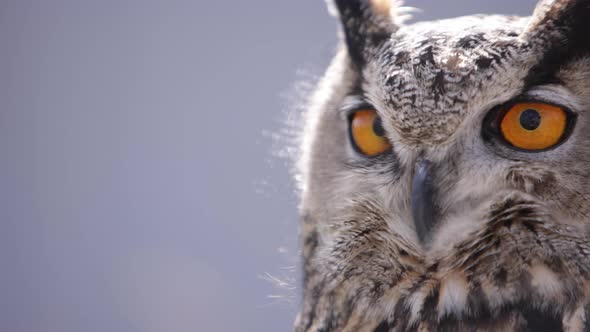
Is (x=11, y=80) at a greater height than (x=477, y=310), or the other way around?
(x=11, y=80)

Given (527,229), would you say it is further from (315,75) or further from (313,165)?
(315,75)

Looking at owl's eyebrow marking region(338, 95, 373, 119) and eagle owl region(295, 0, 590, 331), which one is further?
owl's eyebrow marking region(338, 95, 373, 119)

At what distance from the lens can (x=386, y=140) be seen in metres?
1.13

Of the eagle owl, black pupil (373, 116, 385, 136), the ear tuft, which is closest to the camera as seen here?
the eagle owl

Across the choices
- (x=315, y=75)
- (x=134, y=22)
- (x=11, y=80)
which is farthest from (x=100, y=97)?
(x=315, y=75)

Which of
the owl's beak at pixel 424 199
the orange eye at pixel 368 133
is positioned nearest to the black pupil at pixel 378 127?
the orange eye at pixel 368 133

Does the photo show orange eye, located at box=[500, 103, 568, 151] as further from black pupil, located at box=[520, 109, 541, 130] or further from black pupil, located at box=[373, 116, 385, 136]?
black pupil, located at box=[373, 116, 385, 136]

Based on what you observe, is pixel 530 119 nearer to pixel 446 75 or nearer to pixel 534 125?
pixel 534 125


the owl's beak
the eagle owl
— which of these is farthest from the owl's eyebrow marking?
the owl's beak

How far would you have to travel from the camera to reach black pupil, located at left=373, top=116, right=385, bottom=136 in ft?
3.69

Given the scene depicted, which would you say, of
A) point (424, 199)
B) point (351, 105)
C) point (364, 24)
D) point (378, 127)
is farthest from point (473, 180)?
point (364, 24)

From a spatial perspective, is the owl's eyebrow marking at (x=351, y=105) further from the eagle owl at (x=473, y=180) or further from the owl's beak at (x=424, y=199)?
the owl's beak at (x=424, y=199)

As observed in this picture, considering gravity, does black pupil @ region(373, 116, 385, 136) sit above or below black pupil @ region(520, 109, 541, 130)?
above

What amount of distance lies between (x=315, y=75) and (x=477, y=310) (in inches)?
38.6
